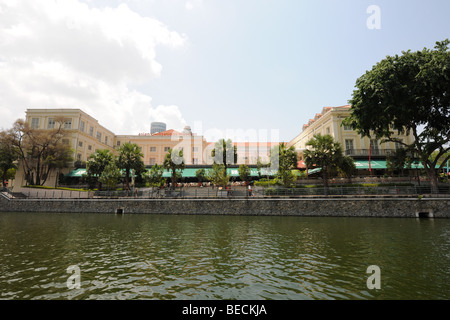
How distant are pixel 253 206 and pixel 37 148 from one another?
3952 cm

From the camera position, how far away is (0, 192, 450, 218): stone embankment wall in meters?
21.8

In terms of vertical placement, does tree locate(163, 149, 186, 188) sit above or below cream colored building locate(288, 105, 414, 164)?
below

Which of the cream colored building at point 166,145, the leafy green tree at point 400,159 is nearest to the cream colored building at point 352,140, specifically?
the leafy green tree at point 400,159

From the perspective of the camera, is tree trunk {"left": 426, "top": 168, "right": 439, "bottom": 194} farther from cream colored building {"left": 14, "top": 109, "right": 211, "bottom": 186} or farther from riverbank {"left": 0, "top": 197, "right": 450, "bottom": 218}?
cream colored building {"left": 14, "top": 109, "right": 211, "bottom": 186}

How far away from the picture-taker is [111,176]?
105 ft

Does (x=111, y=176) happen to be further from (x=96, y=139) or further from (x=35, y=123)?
(x=35, y=123)

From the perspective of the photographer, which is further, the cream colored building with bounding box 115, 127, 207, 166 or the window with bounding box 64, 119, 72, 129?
the cream colored building with bounding box 115, 127, 207, 166

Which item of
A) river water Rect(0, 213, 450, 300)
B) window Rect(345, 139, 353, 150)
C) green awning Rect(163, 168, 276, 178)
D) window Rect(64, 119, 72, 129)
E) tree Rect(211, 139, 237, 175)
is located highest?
window Rect(64, 119, 72, 129)

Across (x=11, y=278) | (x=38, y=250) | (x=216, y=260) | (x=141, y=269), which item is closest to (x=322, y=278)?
(x=216, y=260)

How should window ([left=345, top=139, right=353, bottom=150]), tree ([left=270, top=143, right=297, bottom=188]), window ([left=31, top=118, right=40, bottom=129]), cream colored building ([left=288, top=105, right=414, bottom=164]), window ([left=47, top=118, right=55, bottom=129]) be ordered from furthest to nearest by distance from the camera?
window ([left=31, top=118, right=40, bottom=129]), window ([left=47, top=118, right=55, bottom=129]), window ([left=345, top=139, right=353, bottom=150]), cream colored building ([left=288, top=105, right=414, bottom=164]), tree ([left=270, top=143, right=297, bottom=188])

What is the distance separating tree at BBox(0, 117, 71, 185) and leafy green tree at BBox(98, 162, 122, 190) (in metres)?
12.1

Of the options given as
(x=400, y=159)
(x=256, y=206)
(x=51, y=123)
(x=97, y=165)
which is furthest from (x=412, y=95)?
(x=51, y=123)

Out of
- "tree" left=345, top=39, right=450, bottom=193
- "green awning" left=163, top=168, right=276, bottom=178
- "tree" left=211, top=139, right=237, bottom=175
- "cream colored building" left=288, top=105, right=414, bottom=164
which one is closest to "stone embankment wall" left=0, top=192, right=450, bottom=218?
"tree" left=345, top=39, right=450, bottom=193

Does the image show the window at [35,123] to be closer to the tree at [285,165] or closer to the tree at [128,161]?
the tree at [128,161]
